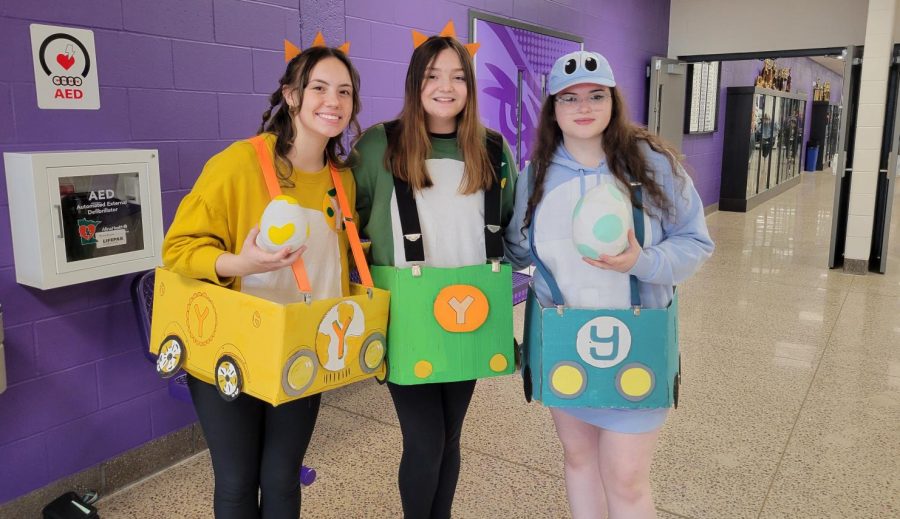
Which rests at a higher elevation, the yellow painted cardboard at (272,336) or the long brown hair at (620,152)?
the long brown hair at (620,152)

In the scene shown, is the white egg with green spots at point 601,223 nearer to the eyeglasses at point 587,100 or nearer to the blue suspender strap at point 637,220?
the blue suspender strap at point 637,220

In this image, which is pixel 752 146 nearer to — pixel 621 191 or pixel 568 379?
pixel 621 191

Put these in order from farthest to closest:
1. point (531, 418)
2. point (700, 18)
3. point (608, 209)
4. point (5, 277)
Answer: point (700, 18) < point (531, 418) < point (5, 277) < point (608, 209)

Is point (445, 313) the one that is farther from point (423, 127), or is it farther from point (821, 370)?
point (821, 370)

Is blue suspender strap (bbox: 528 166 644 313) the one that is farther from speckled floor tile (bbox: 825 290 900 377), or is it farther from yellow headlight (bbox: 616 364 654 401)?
speckled floor tile (bbox: 825 290 900 377)

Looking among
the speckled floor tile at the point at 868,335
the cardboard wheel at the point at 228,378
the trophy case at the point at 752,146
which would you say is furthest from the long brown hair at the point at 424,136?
the trophy case at the point at 752,146

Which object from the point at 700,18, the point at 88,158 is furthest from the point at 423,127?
the point at 700,18

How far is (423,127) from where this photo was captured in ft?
5.55

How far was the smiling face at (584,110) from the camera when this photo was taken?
5.35ft

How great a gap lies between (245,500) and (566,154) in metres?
1.18

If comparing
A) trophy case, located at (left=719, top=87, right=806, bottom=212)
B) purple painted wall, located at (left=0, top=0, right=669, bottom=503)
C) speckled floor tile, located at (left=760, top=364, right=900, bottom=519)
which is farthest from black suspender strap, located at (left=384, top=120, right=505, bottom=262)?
trophy case, located at (left=719, top=87, right=806, bottom=212)

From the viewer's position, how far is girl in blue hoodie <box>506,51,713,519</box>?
1628 millimetres

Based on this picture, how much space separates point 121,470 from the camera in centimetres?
260

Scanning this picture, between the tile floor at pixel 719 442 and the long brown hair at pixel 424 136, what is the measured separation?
1.35 meters
